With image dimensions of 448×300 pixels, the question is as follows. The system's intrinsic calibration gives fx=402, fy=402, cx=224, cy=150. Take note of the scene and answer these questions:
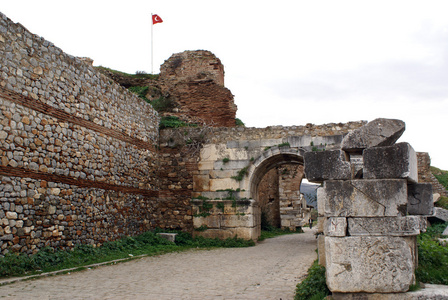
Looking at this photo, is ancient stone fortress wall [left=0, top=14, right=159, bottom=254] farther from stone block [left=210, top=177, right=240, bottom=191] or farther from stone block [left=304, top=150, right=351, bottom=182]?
stone block [left=304, top=150, right=351, bottom=182]

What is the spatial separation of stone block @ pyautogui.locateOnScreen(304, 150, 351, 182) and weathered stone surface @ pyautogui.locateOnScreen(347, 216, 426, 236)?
58 cm

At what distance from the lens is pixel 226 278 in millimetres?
7672

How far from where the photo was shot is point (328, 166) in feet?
16.8

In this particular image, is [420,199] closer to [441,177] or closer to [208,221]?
[208,221]

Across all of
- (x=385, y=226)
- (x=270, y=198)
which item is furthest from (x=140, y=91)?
(x=385, y=226)

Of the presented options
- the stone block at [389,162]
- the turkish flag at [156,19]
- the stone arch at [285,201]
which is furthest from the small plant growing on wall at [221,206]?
the turkish flag at [156,19]

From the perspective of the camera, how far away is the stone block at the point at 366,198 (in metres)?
4.82

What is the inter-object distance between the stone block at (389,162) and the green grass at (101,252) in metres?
6.53

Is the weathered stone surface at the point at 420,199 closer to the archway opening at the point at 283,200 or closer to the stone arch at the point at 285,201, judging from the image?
the stone arch at the point at 285,201

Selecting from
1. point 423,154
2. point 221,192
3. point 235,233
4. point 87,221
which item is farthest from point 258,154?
point 423,154

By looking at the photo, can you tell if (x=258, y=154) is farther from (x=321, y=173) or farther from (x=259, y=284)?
(x=321, y=173)

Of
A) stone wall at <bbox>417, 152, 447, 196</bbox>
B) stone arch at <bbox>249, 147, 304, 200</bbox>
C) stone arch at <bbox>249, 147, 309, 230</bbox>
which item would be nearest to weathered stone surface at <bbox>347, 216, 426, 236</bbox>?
stone arch at <bbox>249, 147, 304, 200</bbox>

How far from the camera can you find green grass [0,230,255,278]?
7.79 metres

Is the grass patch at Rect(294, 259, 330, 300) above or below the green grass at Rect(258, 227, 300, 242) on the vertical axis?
above
